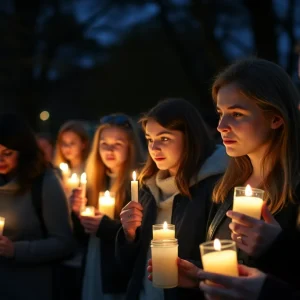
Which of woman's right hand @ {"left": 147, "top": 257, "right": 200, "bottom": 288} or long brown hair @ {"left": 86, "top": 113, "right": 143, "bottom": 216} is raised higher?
long brown hair @ {"left": 86, "top": 113, "right": 143, "bottom": 216}

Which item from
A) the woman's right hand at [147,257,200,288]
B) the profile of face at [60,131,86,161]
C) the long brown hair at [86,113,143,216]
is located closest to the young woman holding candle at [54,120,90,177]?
the profile of face at [60,131,86,161]

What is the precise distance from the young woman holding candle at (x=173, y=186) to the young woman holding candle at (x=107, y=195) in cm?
54

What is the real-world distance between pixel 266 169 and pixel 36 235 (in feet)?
6.34

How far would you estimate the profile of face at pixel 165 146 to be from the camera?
346cm

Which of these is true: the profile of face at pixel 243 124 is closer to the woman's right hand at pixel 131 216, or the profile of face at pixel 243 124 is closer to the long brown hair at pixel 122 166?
the woman's right hand at pixel 131 216

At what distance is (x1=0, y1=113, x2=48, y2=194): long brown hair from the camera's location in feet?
12.8

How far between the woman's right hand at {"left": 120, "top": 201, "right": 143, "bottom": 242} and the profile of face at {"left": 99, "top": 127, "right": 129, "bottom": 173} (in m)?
1.32

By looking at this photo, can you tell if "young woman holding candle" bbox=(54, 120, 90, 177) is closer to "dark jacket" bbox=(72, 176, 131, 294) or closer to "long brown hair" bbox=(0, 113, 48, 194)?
"dark jacket" bbox=(72, 176, 131, 294)

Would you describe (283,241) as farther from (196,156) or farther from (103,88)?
(103,88)

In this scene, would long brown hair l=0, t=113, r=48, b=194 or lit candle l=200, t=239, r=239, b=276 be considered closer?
lit candle l=200, t=239, r=239, b=276

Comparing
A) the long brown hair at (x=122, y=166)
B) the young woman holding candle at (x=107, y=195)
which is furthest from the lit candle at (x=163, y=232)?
the long brown hair at (x=122, y=166)

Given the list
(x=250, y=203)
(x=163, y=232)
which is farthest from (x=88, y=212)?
(x=250, y=203)

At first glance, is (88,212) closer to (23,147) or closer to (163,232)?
(23,147)

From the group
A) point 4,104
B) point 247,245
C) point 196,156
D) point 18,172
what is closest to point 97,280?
point 18,172
